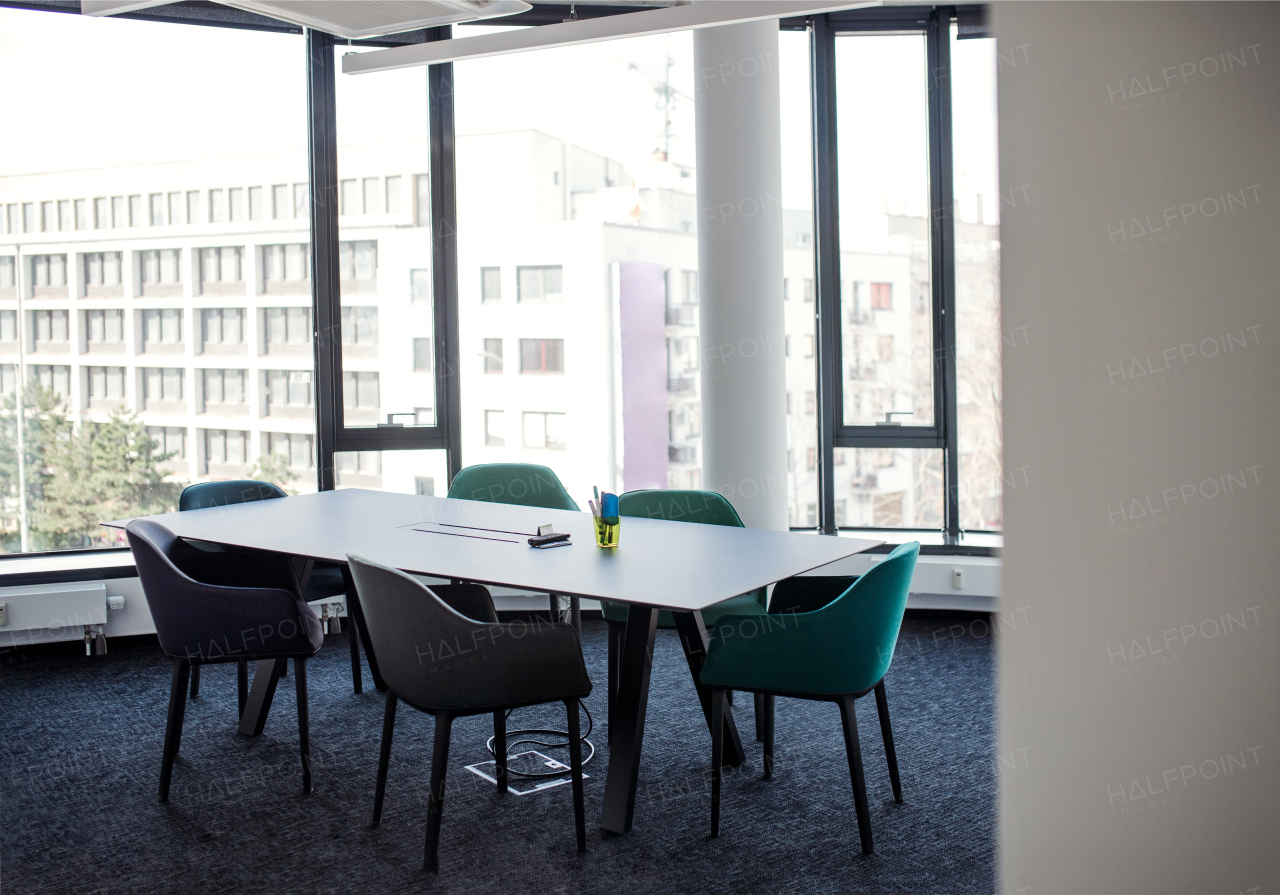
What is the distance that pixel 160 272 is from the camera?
5348mm

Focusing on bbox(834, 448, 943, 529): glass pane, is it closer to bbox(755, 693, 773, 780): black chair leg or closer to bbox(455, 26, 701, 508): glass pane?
bbox(455, 26, 701, 508): glass pane

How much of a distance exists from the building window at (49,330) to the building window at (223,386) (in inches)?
26.3

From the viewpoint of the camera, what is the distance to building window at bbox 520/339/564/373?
18.7 ft

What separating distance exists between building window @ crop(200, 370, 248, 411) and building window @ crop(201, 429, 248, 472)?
0.49 feet

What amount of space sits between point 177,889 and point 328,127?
391 centimetres

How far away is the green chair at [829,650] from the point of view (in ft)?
9.14

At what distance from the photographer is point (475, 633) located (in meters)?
2.68

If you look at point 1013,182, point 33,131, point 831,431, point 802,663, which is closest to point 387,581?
point 802,663

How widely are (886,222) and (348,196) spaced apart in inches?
112

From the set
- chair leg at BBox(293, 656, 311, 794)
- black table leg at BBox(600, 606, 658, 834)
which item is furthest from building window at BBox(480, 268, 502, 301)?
black table leg at BBox(600, 606, 658, 834)

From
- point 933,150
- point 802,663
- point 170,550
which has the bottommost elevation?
point 802,663

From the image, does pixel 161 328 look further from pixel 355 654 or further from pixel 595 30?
pixel 595 30

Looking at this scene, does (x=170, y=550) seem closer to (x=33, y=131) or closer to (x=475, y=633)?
(x=475, y=633)

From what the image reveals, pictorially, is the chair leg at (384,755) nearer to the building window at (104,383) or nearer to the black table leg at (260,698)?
the black table leg at (260,698)
